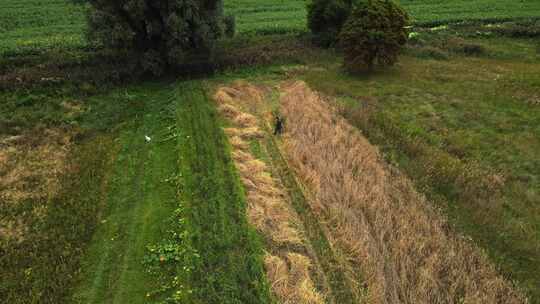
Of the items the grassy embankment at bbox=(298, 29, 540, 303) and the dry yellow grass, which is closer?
the dry yellow grass

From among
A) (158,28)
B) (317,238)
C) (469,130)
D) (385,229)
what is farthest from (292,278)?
(158,28)

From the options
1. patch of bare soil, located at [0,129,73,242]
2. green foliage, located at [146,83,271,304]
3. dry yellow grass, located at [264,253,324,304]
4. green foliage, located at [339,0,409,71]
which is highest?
green foliage, located at [339,0,409,71]

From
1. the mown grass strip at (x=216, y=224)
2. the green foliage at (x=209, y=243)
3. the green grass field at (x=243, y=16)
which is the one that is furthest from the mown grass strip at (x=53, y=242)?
the green grass field at (x=243, y=16)

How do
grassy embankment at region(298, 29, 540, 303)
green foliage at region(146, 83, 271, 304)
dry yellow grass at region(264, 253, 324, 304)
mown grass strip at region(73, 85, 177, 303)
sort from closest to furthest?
dry yellow grass at region(264, 253, 324, 304), green foliage at region(146, 83, 271, 304), mown grass strip at region(73, 85, 177, 303), grassy embankment at region(298, 29, 540, 303)

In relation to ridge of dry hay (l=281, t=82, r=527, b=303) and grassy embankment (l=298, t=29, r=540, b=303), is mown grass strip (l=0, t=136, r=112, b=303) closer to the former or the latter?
ridge of dry hay (l=281, t=82, r=527, b=303)

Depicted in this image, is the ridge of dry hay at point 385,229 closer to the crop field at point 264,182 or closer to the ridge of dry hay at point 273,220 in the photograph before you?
the crop field at point 264,182

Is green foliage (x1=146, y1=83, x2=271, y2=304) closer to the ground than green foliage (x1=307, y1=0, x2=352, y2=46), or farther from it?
closer to the ground

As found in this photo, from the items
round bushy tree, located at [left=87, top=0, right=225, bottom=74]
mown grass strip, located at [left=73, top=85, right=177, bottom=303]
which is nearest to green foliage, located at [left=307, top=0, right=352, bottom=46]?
round bushy tree, located at [left=87, top=0, right=225, bottom=74]
